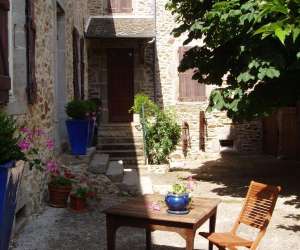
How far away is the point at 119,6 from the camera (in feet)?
53.8

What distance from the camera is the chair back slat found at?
465cm

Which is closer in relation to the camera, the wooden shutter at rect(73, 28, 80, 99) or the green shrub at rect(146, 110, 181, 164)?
the wooden shutter at rect(73, 28, 80, 99)

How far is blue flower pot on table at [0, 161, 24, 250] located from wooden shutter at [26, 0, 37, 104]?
2885 mm

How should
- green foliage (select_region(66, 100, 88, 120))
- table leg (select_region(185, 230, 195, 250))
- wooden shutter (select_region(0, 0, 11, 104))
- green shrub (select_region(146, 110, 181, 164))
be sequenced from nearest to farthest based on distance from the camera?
table leg (select_region(185, 230, 195, 250))
wooden shutter (select_region(0, 0, 11, 104))
green foliage (select_region(66, 100, 88, 120))
green shrub (select_region(146, 110, 181, 164))

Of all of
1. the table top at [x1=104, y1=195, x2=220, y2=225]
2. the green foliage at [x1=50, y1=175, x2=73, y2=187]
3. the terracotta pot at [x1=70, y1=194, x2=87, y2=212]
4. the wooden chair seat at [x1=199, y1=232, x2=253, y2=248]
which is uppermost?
the table top at [x1=104, y1=195, x2=220, y2=225]

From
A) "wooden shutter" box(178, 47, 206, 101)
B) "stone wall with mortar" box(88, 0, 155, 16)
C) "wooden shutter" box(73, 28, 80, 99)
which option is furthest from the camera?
"stone wall with mortar" box(88, 0, 155, 16)

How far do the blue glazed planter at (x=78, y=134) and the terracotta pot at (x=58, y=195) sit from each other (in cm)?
234

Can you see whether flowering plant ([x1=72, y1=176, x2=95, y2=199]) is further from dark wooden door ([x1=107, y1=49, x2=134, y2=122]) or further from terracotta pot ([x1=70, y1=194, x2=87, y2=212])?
dark wooden door ([x1=107, y1=49, x2=134, y2=122])

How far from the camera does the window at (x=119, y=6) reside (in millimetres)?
16406

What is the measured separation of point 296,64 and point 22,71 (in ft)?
12.6

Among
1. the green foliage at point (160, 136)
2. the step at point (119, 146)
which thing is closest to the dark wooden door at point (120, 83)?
the step at point (119, 146)

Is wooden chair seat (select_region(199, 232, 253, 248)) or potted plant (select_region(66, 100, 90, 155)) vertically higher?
potted plant (select_region(66, 100, 90, 155))

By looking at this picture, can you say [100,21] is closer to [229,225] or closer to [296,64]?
[296,64]

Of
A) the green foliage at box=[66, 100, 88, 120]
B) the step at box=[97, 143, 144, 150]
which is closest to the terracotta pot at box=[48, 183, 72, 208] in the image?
the green foliage at box=[66, 100, 88, 120]
